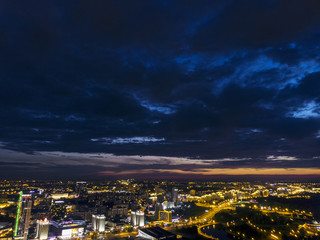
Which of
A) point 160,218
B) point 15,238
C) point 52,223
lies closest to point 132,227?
point 160,218

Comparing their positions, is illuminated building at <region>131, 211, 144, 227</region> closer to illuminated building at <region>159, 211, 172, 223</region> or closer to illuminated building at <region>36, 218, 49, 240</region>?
illuminated building at <region>159, 211, 172, 223</region>

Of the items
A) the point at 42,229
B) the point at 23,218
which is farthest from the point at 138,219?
the point at 23,218

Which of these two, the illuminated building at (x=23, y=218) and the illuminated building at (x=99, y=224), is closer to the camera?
the illuminated building at (x=23, y=218)

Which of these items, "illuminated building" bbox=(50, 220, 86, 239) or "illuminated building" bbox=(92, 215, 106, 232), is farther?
"illuminated building" bbox=(92, 215, 106, 232)

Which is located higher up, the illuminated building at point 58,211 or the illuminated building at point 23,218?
the illuminated building at point 23,218

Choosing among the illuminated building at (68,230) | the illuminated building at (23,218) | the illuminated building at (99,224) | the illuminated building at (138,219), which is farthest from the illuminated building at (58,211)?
the illuminated building at (138,219)

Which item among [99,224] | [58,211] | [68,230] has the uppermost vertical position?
[99,224]

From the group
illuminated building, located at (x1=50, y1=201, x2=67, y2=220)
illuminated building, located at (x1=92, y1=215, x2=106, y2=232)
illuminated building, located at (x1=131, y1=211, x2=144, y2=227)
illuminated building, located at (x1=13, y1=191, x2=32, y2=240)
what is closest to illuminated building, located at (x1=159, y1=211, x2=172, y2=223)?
illuminated building, located at (x1=131, y1=211, x2=144, y2=227)

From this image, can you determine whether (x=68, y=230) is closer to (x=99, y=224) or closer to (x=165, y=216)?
(x=99, y=224)

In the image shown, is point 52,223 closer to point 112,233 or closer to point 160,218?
point 112,233

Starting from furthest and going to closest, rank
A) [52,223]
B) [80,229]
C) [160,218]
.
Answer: [160,218] → [52,223] → [80,229]

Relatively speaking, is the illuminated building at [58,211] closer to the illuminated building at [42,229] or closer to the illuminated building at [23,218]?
the illuminated building at [23,218]
